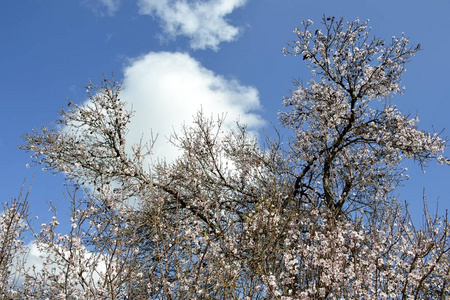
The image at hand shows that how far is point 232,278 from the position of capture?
5.78 meters

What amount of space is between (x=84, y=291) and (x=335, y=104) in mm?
8540

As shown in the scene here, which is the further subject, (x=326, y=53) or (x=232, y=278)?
(x=326, y=53)

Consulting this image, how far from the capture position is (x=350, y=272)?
5898 millimetres

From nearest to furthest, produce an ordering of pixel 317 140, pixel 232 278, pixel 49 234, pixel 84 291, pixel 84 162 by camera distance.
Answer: pixel 232 278
pixel 84 291
pixel 49 234
pixel 84 162
pixel 317 140

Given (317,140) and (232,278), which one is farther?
(317,140)

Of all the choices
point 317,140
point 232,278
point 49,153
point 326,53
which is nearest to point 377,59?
point 326,53

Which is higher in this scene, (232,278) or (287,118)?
(287,118)

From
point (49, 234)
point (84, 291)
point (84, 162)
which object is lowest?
point (84, 291)

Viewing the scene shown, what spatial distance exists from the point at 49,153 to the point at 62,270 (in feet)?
19.5

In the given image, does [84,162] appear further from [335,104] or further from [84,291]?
[335,104]

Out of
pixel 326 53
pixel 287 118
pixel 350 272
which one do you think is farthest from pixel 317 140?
pixel 350 272

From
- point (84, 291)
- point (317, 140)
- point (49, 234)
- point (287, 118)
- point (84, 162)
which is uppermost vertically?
point (287, 118)

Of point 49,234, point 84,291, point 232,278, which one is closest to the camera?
point 232,278

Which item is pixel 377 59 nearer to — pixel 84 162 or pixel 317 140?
pixel 317 140
